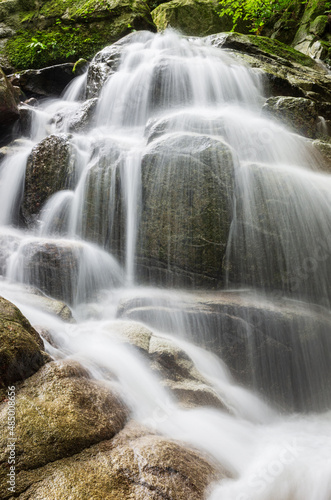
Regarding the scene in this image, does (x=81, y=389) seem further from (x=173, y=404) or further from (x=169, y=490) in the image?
(x=173, y=404)

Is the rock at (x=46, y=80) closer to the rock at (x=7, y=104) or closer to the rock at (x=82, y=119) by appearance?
the rock at (x=7, y=104)

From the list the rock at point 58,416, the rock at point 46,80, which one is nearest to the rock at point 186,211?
the rock at point 58,416

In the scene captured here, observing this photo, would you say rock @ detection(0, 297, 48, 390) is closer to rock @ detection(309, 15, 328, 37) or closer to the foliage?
the foliage

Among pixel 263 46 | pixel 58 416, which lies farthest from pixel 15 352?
pixel 263 46

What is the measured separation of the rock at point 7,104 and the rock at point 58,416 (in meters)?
8.21

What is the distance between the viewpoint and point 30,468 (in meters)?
1.58

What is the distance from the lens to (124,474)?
1651mm

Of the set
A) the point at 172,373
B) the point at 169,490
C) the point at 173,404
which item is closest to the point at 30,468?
the point at 169,490

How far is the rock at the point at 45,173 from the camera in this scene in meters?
6.24

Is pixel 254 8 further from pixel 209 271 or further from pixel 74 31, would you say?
pixel 209 271

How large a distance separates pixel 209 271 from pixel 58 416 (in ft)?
10.5

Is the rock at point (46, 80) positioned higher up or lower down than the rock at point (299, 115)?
higher up

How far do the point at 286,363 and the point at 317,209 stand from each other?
2.25 meters

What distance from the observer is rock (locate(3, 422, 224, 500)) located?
151 cm
